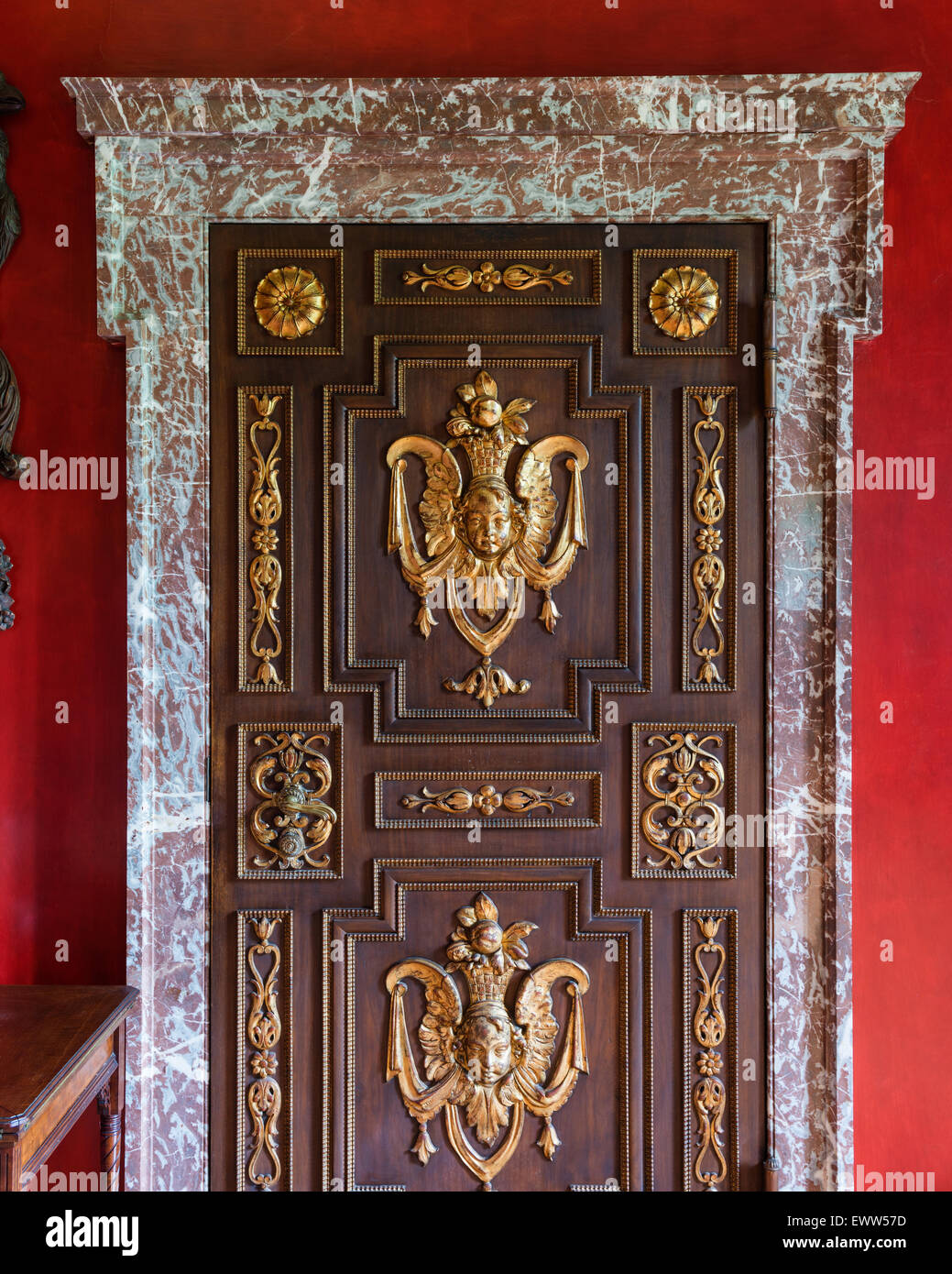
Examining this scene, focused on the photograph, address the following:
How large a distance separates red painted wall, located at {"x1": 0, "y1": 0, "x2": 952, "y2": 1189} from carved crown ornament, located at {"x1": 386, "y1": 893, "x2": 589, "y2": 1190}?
27.7 inches

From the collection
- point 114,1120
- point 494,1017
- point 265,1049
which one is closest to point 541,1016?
point 494,1017

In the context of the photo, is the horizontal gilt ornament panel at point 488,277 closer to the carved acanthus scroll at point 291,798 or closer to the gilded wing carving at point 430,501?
the gilded wing carving at point 430,501

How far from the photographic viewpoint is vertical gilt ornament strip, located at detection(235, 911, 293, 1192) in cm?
204

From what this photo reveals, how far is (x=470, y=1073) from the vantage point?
2039 millimetres

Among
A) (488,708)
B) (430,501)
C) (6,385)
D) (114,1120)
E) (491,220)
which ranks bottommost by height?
(114,1120)

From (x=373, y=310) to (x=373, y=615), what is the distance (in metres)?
0.73

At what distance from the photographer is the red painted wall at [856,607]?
6.69 ft

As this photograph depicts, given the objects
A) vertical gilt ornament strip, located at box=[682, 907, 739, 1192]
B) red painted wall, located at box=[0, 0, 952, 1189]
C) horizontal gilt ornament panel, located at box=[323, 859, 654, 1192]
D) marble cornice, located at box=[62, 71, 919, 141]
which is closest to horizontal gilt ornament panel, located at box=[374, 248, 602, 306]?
marble cornice, located at box=[62, 71, 919, 141]

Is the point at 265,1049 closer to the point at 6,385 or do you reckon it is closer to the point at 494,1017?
the point at 494,1017

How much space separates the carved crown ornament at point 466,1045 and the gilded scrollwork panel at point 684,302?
1423 mm

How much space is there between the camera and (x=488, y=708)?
206cm

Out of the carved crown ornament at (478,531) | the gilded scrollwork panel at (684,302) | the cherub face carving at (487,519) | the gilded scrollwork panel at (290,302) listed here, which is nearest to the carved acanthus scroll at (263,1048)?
the carved crown ornament at (478,531)

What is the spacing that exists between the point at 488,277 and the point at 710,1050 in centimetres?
193

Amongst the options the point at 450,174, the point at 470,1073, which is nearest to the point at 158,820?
the point at 470,1073
